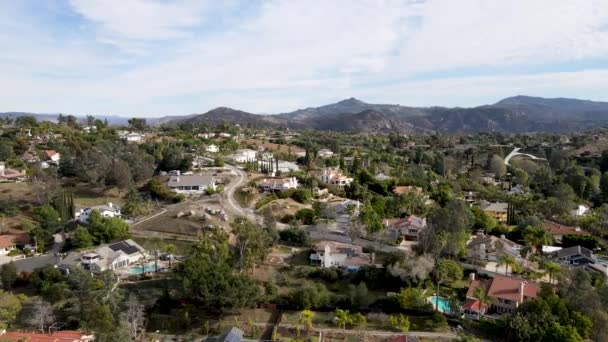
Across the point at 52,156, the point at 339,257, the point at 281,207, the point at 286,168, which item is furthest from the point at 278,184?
the point at 52,156

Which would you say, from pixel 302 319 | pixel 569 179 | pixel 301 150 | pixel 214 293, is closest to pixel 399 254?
pixel 302 319

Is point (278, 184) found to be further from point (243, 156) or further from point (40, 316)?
point (40, 316)

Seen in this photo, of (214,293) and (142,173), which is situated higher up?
(142,173)

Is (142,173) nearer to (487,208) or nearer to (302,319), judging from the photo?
(302,319)

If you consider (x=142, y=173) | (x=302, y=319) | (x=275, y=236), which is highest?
(x=142, y=173)

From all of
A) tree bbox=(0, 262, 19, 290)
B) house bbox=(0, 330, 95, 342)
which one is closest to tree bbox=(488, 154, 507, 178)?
house bbox=(0, 330, 95, 342)

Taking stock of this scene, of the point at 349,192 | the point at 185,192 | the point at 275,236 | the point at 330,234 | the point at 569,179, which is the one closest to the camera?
the point at 275,236

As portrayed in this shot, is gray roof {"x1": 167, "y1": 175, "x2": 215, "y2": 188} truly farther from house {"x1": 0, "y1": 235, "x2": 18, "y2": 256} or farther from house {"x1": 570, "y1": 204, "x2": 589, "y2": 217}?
house {"x1": 570, "y1": 204, "x2": 589, "y2": 217}
